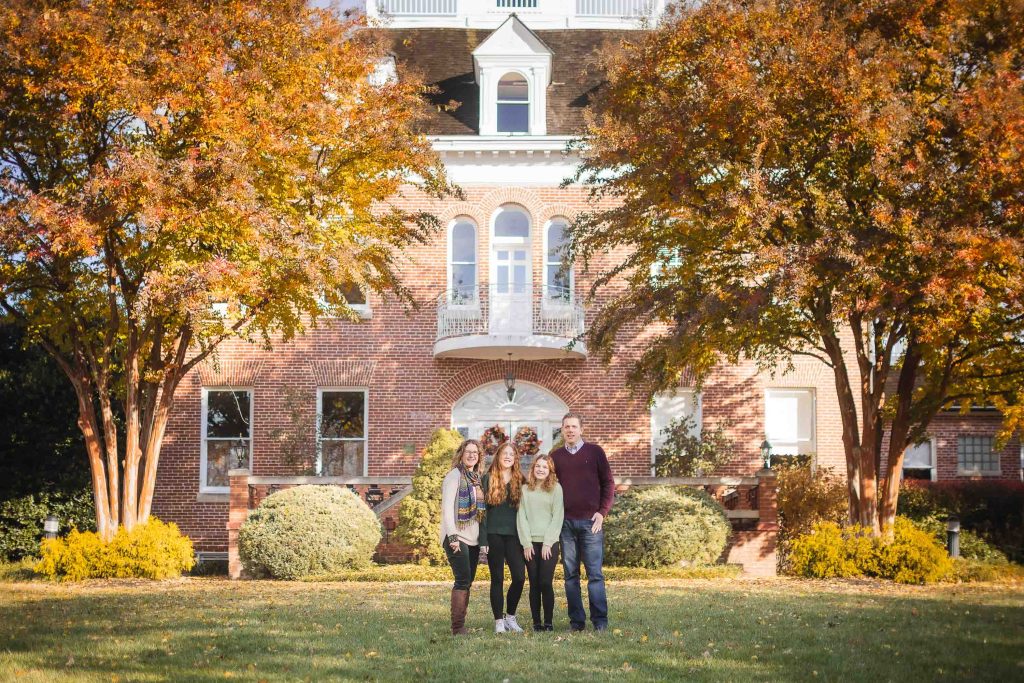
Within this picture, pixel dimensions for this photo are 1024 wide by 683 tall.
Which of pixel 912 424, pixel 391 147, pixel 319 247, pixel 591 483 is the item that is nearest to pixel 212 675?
pixel 591 483

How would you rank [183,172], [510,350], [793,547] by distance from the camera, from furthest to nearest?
[510,350] < [793,547] < [183,172]

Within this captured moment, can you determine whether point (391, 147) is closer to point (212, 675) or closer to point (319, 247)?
point (319, 247)

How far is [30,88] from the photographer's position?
14039mm

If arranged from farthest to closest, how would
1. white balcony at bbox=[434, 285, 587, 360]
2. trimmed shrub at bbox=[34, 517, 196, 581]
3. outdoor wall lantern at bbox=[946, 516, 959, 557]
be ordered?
white balcony at bbox=[434, 285, 587, 360] → outdoor wall lantern at bbox=[946, 516, 959, 557] → trimmed shrub at bbox=[34, 517, 196, 581]

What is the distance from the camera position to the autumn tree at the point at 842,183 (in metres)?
12.9

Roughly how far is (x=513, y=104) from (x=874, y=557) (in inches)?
478

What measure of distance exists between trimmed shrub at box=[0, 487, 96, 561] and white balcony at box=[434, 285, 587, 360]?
283 inches

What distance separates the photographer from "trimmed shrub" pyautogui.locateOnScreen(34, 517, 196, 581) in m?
15.7

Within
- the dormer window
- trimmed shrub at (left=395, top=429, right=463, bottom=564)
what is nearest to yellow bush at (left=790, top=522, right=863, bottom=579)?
trimmed shrub at (left=395, top=429, right=463, bottom=564)

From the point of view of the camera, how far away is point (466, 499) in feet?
29.7

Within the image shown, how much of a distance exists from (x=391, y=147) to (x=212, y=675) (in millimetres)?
9461

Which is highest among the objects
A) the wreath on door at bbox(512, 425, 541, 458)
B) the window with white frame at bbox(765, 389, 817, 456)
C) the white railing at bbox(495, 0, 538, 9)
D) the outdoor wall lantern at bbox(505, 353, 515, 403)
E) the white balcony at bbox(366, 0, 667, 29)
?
the white railing at bbox(495, 0, 538, 9)

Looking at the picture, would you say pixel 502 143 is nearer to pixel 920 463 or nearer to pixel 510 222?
pixel 510 222

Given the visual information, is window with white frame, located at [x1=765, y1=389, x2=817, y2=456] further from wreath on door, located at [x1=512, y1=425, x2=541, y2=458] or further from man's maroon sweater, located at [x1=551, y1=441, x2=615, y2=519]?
man's maroon sweater, located at [x1=551, y1=441, x2=615, y2=519]
